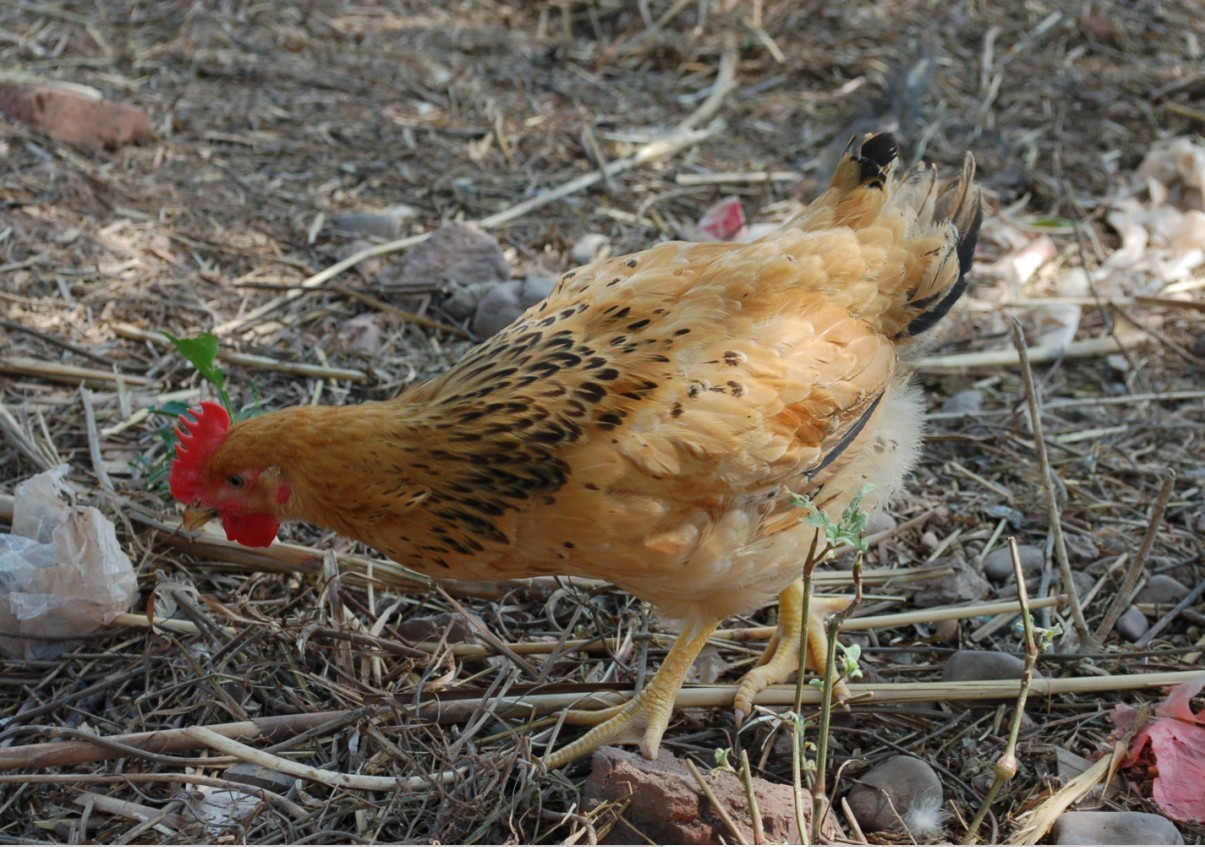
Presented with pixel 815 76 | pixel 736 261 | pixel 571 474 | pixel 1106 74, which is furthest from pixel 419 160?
pixel 1106 74

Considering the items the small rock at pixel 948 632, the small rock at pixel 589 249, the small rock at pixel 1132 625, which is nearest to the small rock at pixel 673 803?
the small rock at pixel 948 632

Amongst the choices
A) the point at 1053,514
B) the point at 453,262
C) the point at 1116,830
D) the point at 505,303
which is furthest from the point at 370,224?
the point at 1116,830

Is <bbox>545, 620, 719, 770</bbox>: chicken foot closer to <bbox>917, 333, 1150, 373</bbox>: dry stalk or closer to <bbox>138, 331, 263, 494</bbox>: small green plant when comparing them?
<bbox>138, 331, 263, 494</bbox>: small green plant

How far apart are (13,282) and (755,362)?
12.6 feet

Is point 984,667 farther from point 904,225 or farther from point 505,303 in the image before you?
point 505,303

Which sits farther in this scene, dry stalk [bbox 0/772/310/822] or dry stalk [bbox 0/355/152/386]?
dry stalk [bbox 0/355/152/386]

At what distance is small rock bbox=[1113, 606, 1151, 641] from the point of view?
3729mm

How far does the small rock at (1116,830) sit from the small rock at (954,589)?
105 centimetres

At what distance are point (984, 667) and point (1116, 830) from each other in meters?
0.71

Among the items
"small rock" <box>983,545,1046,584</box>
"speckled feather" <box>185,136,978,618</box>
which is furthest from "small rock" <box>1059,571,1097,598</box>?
"speckled feather" <box>185,136,978,618</box>

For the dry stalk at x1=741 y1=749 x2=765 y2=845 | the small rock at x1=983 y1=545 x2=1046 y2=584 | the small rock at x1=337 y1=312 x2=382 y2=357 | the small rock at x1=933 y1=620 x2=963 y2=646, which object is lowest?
the small rock at x1=933 y1=620 x2=963 y2=646

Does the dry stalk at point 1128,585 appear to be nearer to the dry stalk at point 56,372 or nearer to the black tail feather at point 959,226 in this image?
the black tail feather at point 959,226

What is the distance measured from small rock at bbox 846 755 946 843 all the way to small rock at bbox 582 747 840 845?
208mm

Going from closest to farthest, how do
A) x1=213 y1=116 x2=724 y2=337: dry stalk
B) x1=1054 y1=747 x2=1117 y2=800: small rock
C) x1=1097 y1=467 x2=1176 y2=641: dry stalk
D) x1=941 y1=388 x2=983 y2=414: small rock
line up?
1. x1=1054 y1=747 x2=1117 y2=800: small rock
2. x1=1097 y1=467 x2=1176 y2=641: dry stalk
3. x1=941 y1=388 x2=983 y2=414: small rock
4. x1=213 y1=116 x2=724 y2=337: dry stalk
